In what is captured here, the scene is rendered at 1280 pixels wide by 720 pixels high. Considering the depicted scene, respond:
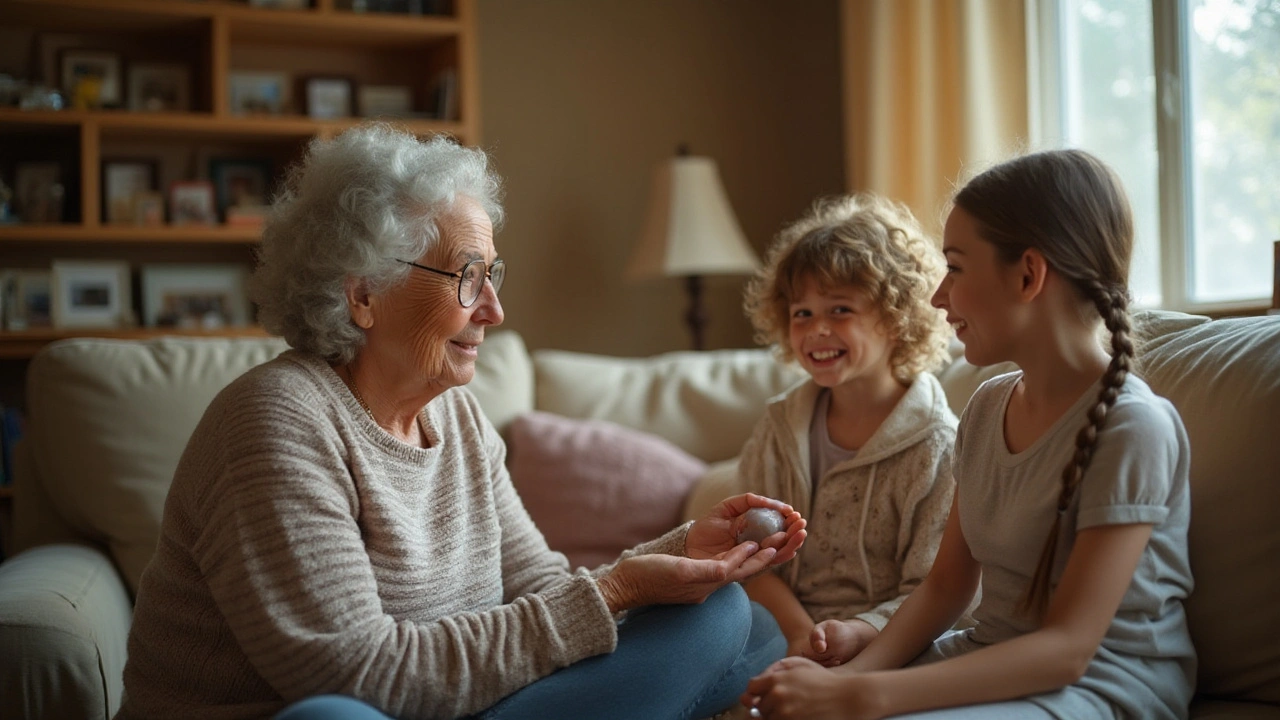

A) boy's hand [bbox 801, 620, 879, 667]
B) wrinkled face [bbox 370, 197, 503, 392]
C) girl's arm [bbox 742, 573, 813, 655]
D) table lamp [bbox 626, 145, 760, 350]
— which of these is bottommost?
girl's arm [bbox 742, 573, 813, 655]

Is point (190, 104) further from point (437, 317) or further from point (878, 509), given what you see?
point (878, 509)

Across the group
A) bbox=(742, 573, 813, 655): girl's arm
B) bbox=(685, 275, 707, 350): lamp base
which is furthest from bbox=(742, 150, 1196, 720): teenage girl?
bbox=(685, 275, 707, 350): lamp base

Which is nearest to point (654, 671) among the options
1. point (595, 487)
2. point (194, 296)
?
point (595, 487)

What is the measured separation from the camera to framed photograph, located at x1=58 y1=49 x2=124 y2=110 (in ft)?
12.0

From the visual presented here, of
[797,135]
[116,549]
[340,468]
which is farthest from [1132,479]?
[797,135]

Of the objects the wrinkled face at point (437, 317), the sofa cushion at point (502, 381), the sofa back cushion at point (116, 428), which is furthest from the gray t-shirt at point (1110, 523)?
the sofa back cushion at point (116, 428)

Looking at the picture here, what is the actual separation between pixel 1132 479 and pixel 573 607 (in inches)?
26.3

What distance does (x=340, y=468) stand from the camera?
137cm

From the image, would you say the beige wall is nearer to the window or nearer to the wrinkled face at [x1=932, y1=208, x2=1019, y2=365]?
the window

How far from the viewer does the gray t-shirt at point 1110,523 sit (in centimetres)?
124

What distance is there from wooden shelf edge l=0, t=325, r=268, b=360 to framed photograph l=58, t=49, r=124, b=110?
0.74 m

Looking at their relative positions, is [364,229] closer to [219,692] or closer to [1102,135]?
[219,692]

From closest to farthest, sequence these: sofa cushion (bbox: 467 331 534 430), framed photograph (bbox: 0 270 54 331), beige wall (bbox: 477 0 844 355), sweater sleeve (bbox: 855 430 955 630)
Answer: sweater sleeve (bbox: 855 430 955 630)
sofa cushion (bbox: 467 331 534 430)
framed photograph (bbox: 0 270 54 331)
beige wall (bbox: 477 0 844 355)

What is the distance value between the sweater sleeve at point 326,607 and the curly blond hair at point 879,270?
76cm
